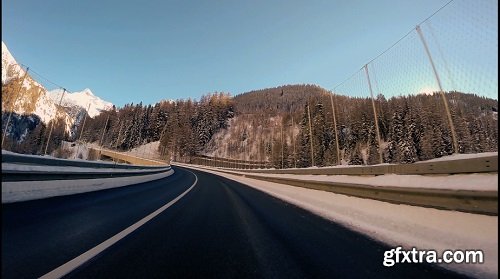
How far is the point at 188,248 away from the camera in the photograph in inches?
143

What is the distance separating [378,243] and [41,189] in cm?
772

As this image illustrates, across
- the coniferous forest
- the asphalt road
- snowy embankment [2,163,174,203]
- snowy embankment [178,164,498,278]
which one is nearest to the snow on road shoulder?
snowy embankment [178,164,498,278]

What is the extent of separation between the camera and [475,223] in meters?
3.84

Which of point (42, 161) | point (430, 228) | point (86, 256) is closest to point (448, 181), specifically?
point (430, 228)

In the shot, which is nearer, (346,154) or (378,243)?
(378,243)

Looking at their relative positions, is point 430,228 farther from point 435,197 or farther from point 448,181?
point 448,181

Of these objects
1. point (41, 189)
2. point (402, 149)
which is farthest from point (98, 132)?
point (41, 189)

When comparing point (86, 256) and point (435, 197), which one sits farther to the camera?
point (435, 197)

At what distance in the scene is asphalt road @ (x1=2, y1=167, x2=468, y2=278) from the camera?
9.27 feet

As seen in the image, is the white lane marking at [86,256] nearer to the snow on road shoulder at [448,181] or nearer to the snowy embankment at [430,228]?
the snowy embankment at [430,228]

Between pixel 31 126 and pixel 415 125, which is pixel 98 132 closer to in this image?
pixel 31 126

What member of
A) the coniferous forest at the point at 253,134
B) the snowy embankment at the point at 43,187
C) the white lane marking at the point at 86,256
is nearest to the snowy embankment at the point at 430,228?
the white lane marking at the point at 86,256

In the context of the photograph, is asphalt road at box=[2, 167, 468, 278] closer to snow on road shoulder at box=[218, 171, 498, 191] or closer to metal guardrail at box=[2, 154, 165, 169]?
snow on road shoulder at box=[218, 171, 498, 191]

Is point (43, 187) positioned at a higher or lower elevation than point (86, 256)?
higher
